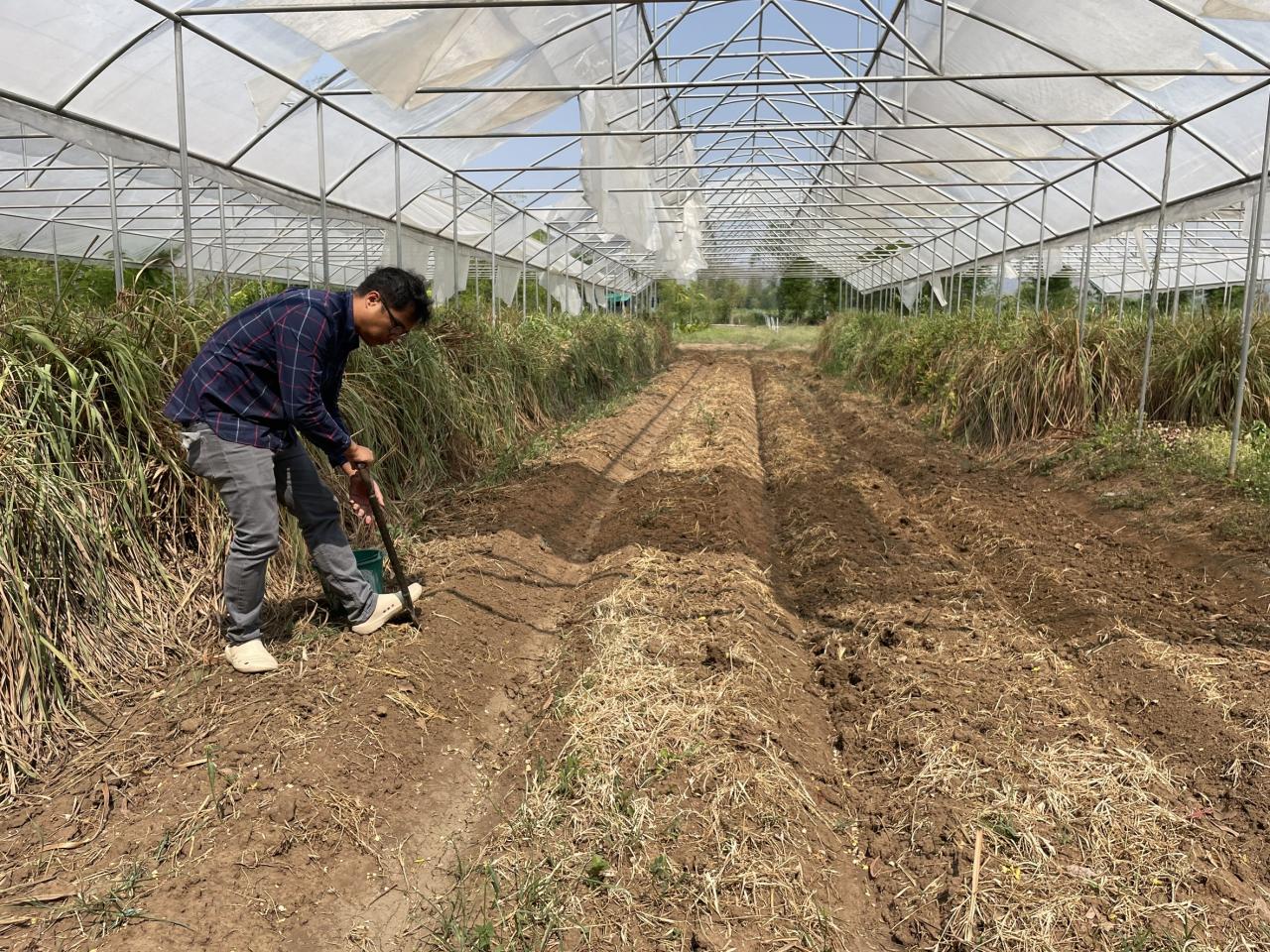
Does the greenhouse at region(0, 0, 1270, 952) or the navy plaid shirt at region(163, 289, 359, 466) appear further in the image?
the navy plaid shirt at region(163, 289, 359, 466)

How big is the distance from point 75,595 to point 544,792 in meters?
2.26

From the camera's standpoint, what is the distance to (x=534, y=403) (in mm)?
10672

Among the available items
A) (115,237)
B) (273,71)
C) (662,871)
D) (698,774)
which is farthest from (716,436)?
(662,871)

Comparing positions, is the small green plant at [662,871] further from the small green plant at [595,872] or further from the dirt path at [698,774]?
the small green plant at [595,872]

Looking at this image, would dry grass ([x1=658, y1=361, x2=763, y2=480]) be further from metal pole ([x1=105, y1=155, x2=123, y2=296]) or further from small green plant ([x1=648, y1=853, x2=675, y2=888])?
small green plant ([x1=648, y1=853, x2=675, y2=888])

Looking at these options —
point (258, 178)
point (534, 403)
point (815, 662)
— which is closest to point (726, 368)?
point (534, 403)

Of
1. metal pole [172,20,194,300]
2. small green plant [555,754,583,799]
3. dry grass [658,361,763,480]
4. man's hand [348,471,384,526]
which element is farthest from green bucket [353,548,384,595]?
dry grass [658,361,763,480]

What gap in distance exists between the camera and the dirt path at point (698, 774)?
2633 mm

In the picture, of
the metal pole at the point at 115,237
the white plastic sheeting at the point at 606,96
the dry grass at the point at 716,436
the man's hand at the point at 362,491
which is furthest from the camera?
the dry grass at the point at 716,436

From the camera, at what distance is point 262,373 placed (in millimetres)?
3771

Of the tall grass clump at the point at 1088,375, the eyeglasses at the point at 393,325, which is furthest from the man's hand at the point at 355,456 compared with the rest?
the tall grass clump at the point at 1088,375

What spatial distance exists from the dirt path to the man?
535 mm

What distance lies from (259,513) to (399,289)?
1.14m

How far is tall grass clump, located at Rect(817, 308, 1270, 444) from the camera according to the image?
916 centimetres
